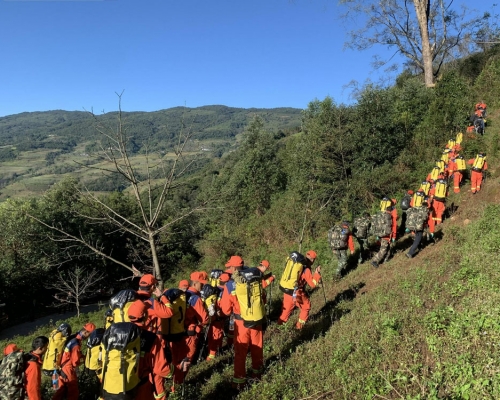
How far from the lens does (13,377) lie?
17.7 feet

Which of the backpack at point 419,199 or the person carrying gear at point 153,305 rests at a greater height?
the backpack at point 419,199

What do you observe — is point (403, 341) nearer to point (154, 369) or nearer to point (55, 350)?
point (154, 369)

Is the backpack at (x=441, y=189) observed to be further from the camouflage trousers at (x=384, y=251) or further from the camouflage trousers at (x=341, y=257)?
the camouflage trousers at (x=341, y=257)

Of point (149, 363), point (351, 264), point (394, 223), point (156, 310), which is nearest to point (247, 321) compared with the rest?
point (156, 310)

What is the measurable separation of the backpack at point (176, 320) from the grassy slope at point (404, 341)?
3.15 feet

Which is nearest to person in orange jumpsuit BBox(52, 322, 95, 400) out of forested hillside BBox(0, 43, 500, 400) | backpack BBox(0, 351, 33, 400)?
backpack BBox(0, 351, 33, 400)

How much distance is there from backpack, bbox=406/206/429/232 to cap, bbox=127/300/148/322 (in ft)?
28.0

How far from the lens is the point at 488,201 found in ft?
38.5

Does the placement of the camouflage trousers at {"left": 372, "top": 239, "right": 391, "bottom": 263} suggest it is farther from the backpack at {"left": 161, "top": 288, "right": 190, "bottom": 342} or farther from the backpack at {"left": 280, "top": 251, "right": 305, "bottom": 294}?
the backpack at {"left": 161, "top": 288, "right": 190, "bottom": 342}

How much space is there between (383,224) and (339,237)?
4.75 feet

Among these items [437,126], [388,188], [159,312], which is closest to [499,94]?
[437,126]

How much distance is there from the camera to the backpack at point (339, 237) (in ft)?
34.6

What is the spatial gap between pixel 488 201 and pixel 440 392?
10.6 metres

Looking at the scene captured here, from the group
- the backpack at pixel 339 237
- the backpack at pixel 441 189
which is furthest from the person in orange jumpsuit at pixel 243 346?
the backpack at pixel 441 189
